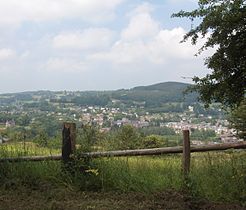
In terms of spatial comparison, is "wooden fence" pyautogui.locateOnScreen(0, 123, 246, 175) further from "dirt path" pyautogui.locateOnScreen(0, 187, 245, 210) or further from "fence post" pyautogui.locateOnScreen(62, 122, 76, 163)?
"dirt path" pyautogui.locateOnScreen(0, 187, 245, 210)

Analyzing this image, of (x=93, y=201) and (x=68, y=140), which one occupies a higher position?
(x=68, y=140)

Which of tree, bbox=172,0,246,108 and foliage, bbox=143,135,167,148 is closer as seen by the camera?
tree, bbox=172,0,246,108

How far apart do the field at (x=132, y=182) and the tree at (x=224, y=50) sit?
4.54m

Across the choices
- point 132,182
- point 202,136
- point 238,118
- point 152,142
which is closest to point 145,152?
point 132,182

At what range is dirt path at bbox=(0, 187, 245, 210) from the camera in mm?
6223

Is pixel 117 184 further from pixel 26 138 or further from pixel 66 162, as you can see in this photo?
pixel 26 138

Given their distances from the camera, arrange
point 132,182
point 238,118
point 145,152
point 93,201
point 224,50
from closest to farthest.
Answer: point 93,201 < point 132,182 < point 145,152 < point 224,50 < point 238,118

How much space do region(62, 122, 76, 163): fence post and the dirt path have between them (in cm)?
86

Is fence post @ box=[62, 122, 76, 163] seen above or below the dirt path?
above

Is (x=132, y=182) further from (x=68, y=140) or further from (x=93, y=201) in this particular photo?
(x=68, y=140)

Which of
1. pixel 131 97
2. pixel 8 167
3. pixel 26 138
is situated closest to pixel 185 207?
pixel 8 167

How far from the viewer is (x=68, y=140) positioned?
26.9 feet

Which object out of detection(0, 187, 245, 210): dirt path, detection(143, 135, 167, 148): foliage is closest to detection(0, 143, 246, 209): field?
detection(0, 187, 245, 210): dirt path

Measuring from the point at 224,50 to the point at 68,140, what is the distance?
5721 millimetres
